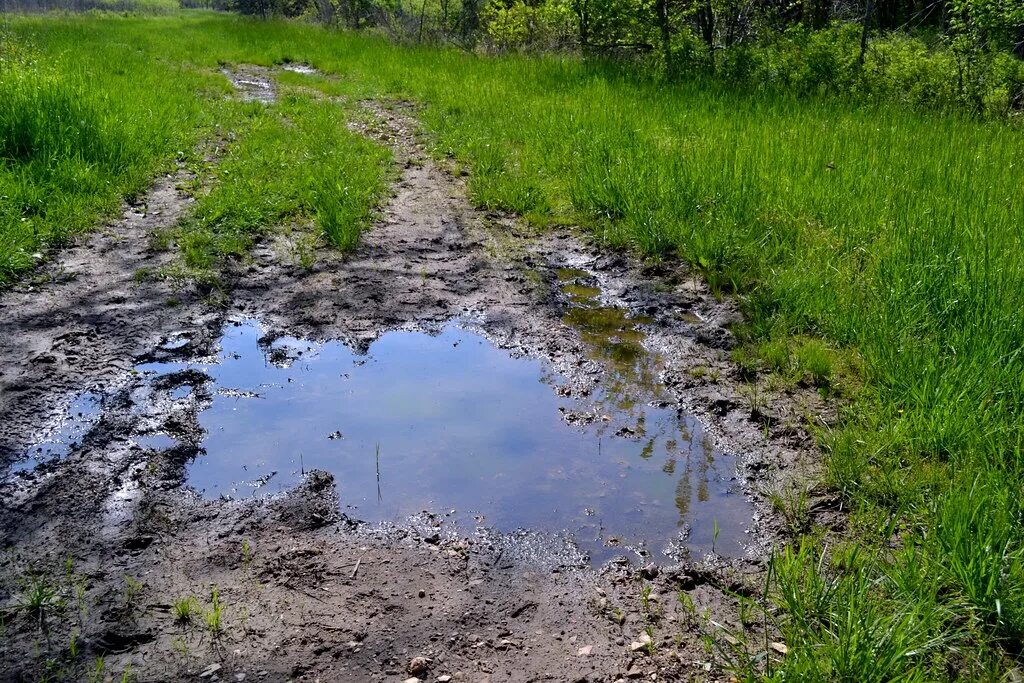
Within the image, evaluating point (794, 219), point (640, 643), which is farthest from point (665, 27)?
point (640, 643)

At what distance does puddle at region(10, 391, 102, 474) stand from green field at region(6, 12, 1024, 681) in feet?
5.97

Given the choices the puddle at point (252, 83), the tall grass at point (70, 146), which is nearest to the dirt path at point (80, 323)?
the tall grass at point (70, 146)

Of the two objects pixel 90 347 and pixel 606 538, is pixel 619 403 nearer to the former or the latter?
pixel 606 538

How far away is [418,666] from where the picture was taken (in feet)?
8.20

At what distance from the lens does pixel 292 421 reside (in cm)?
390

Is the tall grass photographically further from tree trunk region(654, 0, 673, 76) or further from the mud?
tree trunk region(654, 0, 673, 76)

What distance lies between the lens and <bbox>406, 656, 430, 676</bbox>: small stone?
8.16 ft

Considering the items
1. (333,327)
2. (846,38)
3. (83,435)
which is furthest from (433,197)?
(846,38)

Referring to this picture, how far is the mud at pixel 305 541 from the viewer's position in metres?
2.55

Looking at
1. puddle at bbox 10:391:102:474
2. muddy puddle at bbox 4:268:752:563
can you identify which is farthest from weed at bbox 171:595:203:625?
puddle at bbox 10:391:102:474

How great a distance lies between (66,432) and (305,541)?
4.76ft

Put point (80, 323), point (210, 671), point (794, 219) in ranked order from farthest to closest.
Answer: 1. point (794, 219)
2. point (80, 323)
3. point (210, 671)

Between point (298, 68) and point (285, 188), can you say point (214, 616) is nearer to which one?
point (285, 188)

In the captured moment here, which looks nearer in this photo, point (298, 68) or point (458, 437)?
point (458, 437)
